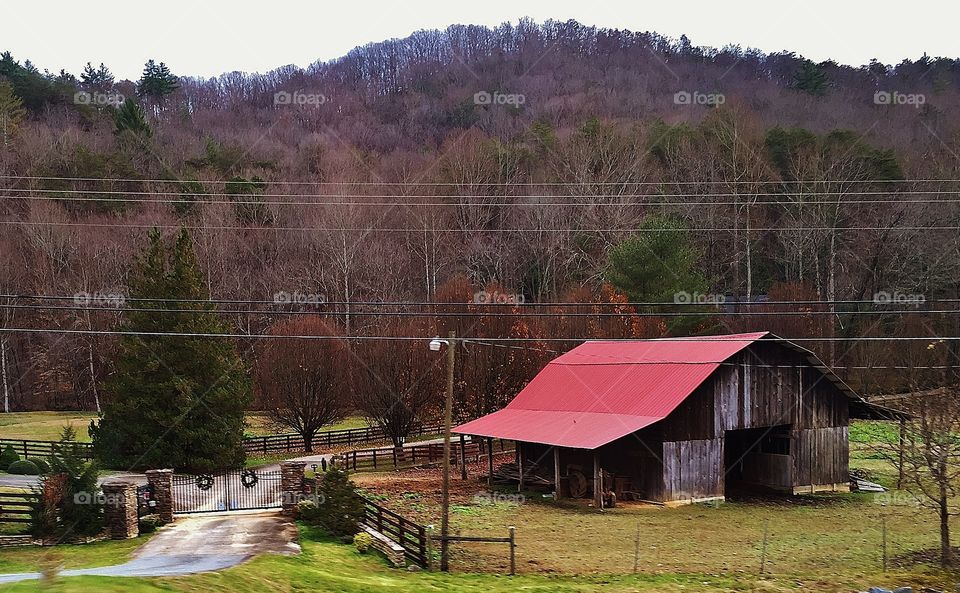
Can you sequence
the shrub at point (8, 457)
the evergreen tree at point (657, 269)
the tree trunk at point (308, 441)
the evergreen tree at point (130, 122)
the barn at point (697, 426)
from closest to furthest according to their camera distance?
the barn at point (697, 426) < the shrub at point (8, 457) < the tree trunk at point (308, 441) < the evergreen tree at point (657, 269) < the evergreen tree at point (130, 122)

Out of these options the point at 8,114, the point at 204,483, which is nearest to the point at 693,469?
the point at 204,483

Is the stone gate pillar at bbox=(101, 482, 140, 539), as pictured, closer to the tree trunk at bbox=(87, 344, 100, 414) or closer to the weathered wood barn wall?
the weathered wood barn wall

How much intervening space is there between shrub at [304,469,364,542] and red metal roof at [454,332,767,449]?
8.59 m

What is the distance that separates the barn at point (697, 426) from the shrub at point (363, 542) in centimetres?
910

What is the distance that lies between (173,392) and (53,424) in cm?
2159

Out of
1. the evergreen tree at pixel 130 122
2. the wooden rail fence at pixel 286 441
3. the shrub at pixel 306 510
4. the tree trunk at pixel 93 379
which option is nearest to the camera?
the shrub at pixel 306 510

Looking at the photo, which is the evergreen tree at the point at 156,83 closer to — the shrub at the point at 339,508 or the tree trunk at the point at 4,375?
the tree trunk at the point at 4,375

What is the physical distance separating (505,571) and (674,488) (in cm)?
1185

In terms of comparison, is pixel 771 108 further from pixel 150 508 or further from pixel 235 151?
pixel 150 508

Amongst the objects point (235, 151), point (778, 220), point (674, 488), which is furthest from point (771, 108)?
point (674, 488)

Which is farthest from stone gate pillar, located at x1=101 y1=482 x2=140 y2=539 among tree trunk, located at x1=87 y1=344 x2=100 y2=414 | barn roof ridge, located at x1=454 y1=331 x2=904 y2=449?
tree trunk, located at x1=87 y1=344 x2=100 y2=414

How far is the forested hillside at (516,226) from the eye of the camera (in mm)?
52344

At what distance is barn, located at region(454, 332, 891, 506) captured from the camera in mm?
29578

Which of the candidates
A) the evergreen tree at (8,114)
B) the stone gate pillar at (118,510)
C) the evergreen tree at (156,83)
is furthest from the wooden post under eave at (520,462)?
the evergreen tree at (156,83)
